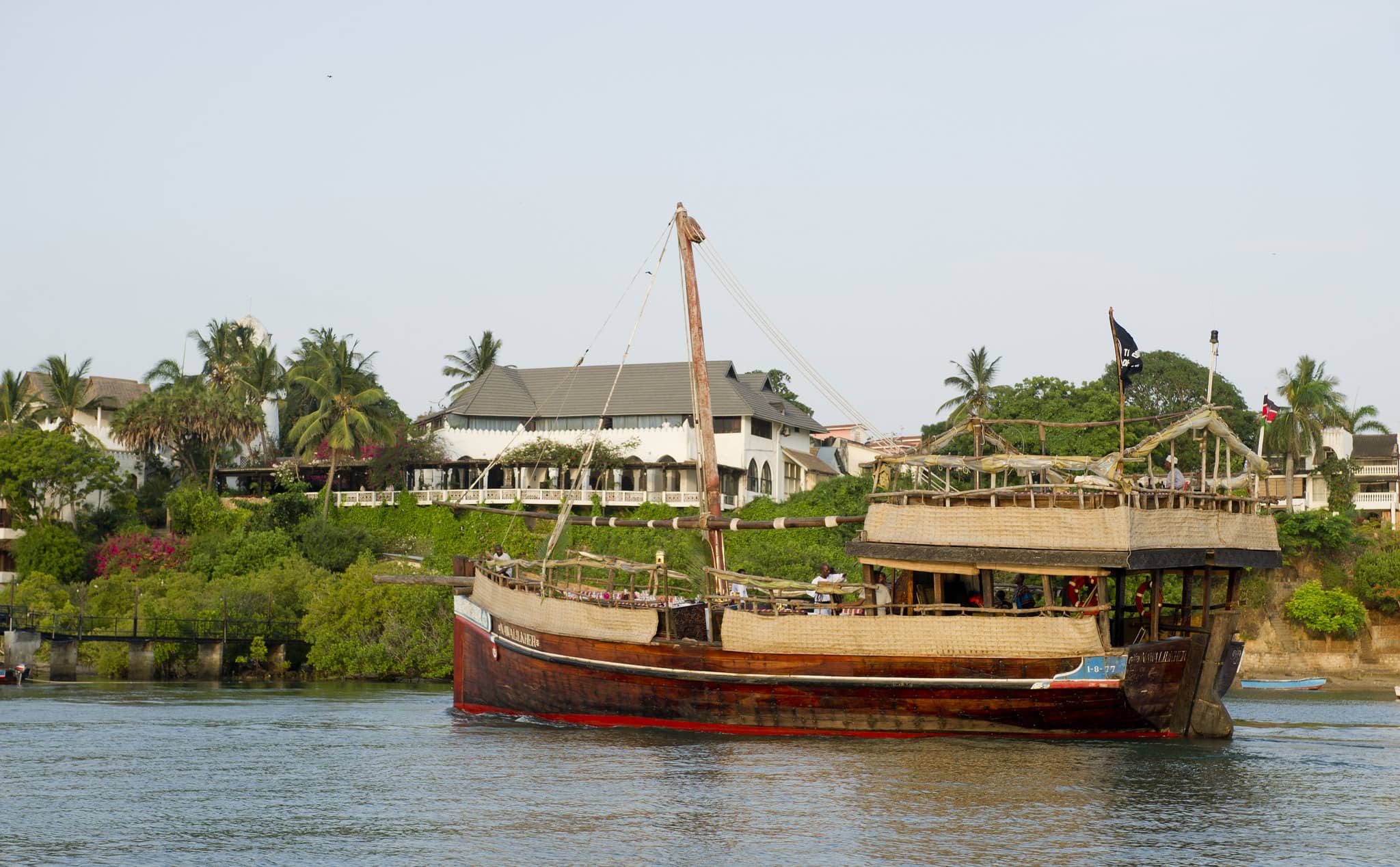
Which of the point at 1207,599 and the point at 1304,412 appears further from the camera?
the point at 1304,412

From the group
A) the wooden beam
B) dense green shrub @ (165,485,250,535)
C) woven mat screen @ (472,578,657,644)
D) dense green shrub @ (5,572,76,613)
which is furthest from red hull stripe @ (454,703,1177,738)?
dense green shrub @ (165,485,250,535)

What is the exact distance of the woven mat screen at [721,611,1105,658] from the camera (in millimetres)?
20141

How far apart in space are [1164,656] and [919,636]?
141 inches

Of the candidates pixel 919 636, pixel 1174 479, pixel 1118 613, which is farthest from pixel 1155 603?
pixel 919 636

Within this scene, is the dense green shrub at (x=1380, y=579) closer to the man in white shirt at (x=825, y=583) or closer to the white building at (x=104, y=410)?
the man in white shirt at (x=825, y=583)

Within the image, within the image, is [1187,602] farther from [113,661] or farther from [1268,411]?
[113,661]

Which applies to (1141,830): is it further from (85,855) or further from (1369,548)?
(1369,548)

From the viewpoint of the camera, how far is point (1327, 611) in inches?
1864

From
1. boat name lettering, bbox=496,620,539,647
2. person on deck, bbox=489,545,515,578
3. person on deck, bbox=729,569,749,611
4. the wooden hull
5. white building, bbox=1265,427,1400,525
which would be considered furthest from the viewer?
white building, bbox=1265,427,1400,525

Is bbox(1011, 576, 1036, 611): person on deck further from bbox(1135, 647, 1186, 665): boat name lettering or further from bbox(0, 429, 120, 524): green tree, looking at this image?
bbox(0, 429, 120, 524): green tree

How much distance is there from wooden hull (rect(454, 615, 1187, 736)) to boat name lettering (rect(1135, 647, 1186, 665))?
22mm

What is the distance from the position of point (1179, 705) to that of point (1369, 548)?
32.9m

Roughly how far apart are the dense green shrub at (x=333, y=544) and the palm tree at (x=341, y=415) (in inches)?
132

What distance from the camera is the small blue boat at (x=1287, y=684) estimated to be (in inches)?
1671
